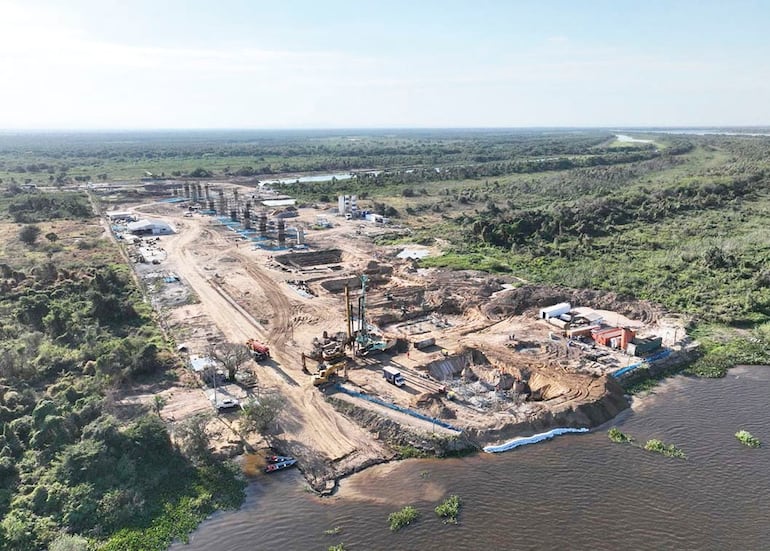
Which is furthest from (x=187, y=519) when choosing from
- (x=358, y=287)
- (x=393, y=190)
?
(x=393, y=190)

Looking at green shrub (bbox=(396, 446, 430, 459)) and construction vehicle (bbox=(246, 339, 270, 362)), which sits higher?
construction vehicle (bbox=(246, 339, 270, 362))

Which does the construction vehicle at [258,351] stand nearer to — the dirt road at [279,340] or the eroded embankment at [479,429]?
the dirt road at [279,340]

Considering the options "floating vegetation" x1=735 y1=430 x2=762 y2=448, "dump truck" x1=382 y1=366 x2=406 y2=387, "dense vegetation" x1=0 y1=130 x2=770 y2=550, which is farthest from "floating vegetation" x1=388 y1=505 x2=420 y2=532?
"floating vegetation" x1=735 y1=430 x2=762 y2=448

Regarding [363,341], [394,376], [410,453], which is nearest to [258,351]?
[363,341]

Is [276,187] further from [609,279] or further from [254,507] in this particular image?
[254,507]

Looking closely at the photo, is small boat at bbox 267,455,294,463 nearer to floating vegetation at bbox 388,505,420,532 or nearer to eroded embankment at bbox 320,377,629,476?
eroded embankment at bbox 320,377,629,476

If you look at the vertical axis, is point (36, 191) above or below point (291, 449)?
above

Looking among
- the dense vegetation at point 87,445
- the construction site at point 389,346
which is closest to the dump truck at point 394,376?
the construction site at point 389,346
